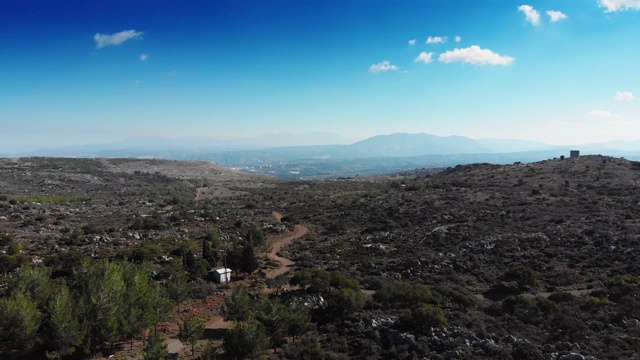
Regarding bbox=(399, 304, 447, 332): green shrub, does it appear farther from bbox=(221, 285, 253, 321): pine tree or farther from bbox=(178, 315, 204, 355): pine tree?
bbox=(178, 315, 204, 355): pine tree

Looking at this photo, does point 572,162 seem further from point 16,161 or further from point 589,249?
point 16,161

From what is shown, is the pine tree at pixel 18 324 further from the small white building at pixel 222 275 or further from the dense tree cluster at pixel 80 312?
the small white building at pixel 222 275

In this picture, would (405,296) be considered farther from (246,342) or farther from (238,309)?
(246,342)

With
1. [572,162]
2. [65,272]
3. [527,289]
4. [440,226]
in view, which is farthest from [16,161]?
[572,162]

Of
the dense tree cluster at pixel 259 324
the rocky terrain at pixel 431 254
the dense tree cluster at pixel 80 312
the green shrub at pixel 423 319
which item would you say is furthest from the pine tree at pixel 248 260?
the green shrub at pixel 423 319

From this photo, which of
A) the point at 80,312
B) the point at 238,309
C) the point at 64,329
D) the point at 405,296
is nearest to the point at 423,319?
the point at 405,296

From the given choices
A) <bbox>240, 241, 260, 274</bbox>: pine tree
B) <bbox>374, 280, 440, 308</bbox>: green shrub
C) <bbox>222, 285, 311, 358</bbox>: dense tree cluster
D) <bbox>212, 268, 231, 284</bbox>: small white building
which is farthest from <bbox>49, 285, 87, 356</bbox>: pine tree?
<bbox>374, 280, 440, 308</bbox>: green shrub
